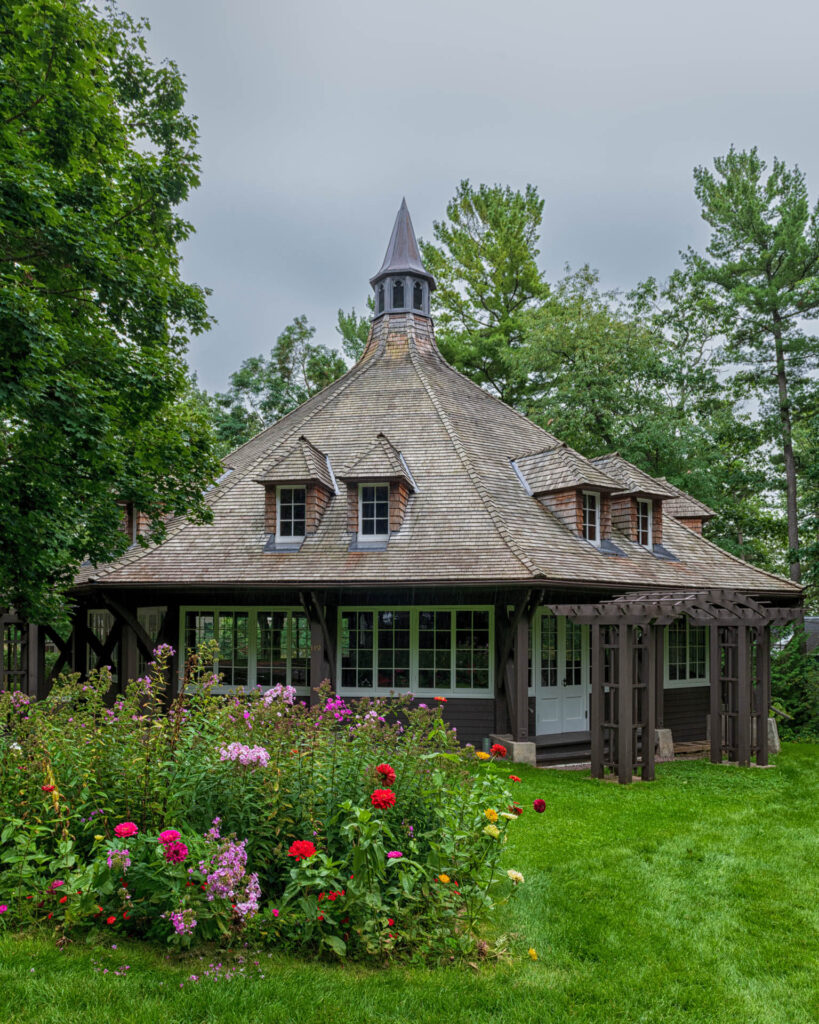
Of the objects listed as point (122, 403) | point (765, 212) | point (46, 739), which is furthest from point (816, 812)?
point (765, 212)

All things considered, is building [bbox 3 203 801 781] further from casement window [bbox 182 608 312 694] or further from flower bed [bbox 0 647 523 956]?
flower bed [bbox 0 647 523 956]

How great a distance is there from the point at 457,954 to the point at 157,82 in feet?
42.7

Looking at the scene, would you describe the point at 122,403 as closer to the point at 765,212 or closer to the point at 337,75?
the point at 337,75

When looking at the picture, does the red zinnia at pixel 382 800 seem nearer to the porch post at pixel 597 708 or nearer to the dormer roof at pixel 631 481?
the porch post at pixel 597 708

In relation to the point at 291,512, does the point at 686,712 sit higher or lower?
lower

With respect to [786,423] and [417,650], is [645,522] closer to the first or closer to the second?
[417,650]

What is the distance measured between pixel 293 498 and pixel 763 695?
8237 millimetres

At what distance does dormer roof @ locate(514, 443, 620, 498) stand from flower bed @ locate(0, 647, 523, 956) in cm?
826

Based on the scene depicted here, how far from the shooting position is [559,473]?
12859mm

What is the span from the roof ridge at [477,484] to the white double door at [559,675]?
61.1 inches

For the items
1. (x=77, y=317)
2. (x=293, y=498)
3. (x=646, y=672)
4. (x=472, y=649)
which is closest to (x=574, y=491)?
(x=472, y=649)

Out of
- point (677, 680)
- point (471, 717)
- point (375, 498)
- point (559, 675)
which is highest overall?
point (375, 498)

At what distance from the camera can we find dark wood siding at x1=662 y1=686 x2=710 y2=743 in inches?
540

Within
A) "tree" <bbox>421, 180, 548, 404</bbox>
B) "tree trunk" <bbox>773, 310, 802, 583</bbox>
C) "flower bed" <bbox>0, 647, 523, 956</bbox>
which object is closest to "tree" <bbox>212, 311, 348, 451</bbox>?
"tree" <bbox>421, 180, 548, 404</bbox>
